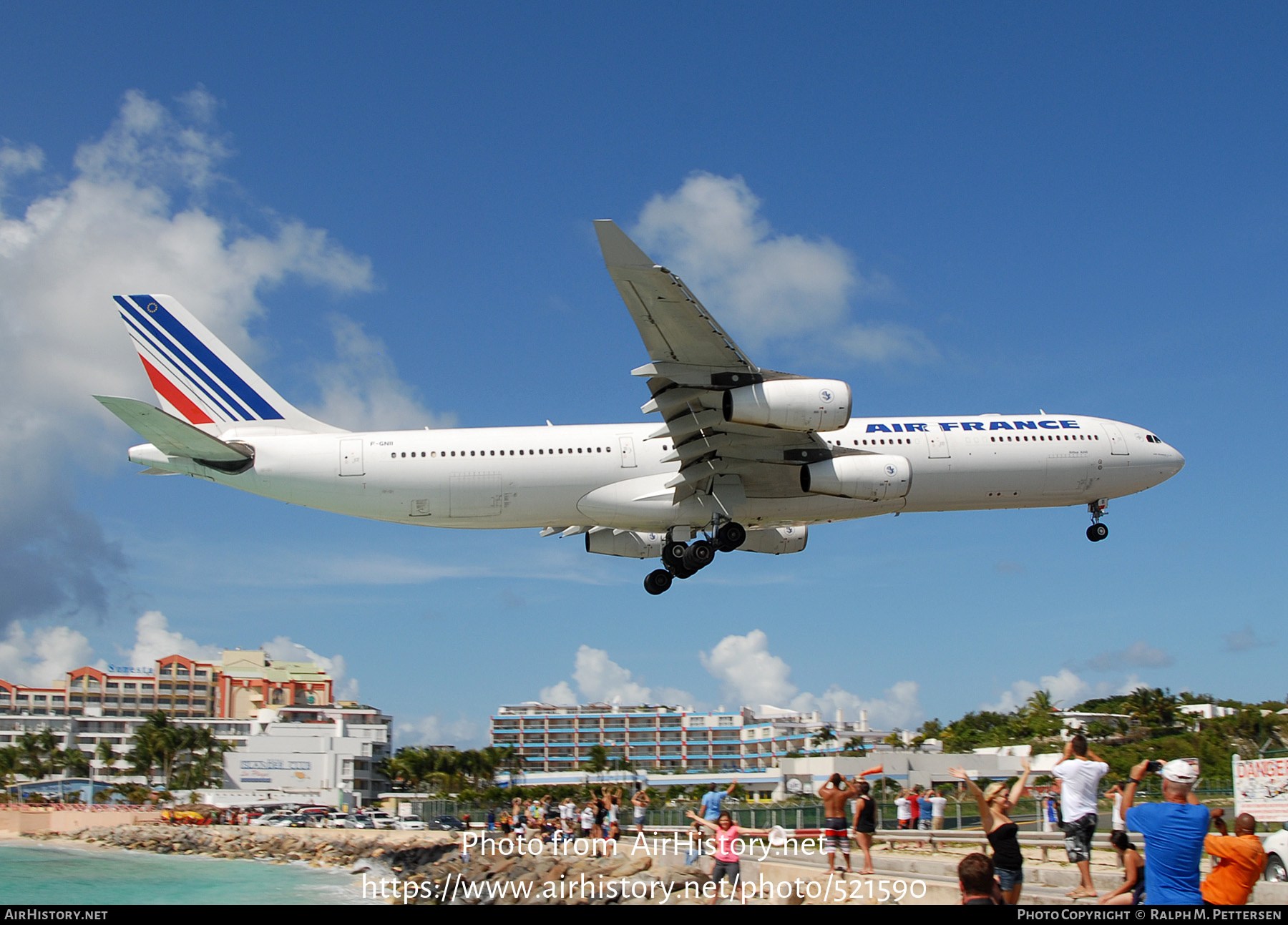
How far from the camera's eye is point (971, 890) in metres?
7.10

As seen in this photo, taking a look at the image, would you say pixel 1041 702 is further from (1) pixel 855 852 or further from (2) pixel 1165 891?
(2) pixel 1165 891

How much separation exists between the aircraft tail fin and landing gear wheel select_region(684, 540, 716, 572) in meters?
9.88

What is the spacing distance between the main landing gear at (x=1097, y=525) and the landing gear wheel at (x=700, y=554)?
11514mm

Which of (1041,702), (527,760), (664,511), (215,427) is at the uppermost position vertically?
(215,427)

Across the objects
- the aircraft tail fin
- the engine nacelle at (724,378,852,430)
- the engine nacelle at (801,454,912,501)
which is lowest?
the engine nacelle at (801,454,912,501)

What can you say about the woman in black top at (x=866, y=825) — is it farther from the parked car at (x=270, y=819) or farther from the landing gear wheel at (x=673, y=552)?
the parked car at (x=270, y=819)

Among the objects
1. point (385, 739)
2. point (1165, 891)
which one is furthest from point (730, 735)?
point (1165, 891)

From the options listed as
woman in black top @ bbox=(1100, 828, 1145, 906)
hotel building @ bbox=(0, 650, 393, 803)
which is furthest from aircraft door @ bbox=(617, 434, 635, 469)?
hotel building @ bbox=(0, 650, 393, 803)

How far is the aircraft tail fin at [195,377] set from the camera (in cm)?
2753

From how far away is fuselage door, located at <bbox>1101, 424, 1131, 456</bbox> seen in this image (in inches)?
1172

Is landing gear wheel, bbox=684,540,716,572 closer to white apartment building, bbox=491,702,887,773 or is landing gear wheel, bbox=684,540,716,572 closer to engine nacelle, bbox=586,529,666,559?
engine nacelle, bbox=586,529,666,559

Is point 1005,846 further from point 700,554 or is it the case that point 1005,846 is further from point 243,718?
point 243,718

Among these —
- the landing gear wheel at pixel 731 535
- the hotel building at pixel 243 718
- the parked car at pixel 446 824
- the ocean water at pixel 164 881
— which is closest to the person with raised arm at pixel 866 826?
the landing gear wheel at pixel 731 535
